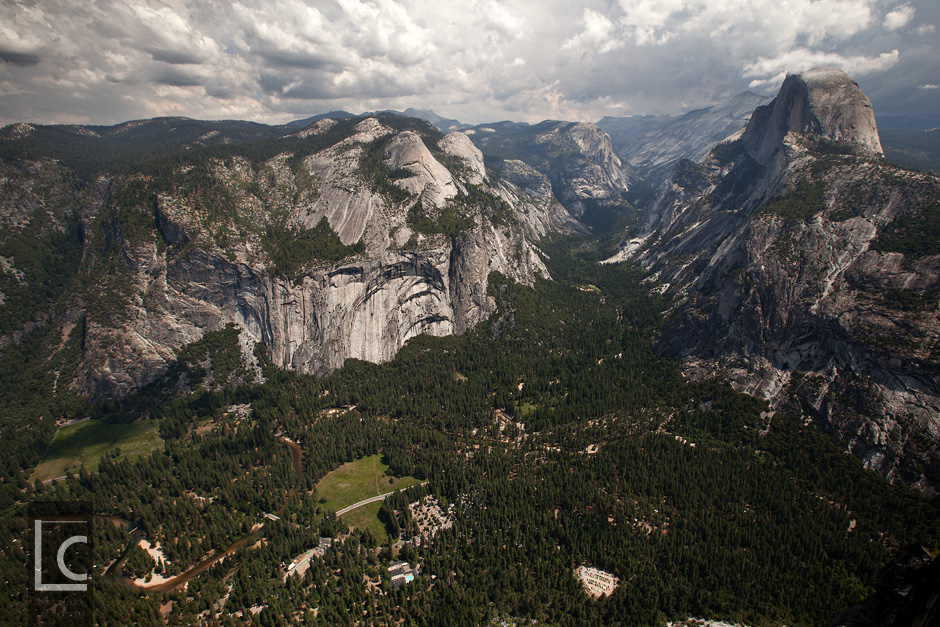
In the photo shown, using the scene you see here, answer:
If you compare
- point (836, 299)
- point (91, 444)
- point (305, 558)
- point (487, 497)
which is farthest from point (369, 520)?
point (836, 299)

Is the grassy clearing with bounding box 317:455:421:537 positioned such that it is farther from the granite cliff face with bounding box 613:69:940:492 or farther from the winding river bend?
the granite cliff face with bounding box 613:69:940:492

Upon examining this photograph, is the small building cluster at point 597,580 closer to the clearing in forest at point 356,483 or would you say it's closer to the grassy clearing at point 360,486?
the grassy clearing at point 360,486

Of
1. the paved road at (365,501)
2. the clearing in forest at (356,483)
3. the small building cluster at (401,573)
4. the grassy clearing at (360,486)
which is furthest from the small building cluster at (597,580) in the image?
the clearing in forest at (356,483)

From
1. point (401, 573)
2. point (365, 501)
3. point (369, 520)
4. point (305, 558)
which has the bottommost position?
point (305, 558)

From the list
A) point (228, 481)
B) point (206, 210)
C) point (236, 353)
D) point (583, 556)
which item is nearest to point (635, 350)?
point (583, 556)

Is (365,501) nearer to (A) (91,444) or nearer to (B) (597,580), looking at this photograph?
(B) (597,580)

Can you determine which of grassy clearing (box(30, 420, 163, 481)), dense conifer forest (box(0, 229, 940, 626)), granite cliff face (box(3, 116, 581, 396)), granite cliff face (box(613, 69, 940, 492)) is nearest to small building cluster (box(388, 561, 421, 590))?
dense conifer forest (box(0, 229, 940, 626))
